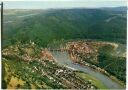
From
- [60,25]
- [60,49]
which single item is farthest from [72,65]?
[60,25]

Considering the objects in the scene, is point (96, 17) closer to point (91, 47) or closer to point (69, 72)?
point (91, 47)

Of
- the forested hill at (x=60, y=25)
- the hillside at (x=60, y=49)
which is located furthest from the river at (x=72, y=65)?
the forested hill at (x=60, y=25)

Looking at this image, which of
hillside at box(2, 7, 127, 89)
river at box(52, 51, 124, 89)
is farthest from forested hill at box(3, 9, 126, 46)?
river at box(52, 51, 124, 89)

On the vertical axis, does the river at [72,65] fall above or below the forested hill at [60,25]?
below

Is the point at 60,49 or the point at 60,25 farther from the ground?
the point at 60,25

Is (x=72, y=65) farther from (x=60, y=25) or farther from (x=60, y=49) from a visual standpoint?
(x=60, y=25)

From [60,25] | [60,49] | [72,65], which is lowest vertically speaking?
[72,65]

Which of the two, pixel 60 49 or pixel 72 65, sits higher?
pixel 60 49

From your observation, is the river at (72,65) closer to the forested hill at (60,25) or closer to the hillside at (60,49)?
the hillside at (60,49)

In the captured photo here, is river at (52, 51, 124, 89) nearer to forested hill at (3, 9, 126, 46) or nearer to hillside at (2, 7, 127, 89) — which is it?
hillside at (2, 7, 127, 89)
